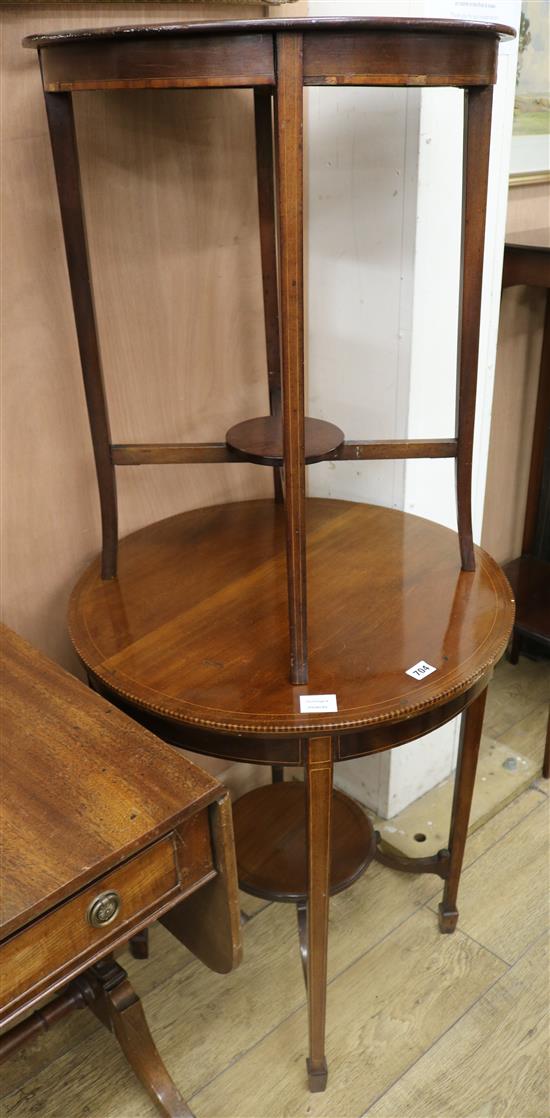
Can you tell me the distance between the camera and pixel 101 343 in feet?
5.18

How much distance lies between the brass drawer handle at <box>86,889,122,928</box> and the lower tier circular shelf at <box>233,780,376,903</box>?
681mm

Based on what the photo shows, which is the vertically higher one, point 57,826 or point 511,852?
point 57,826

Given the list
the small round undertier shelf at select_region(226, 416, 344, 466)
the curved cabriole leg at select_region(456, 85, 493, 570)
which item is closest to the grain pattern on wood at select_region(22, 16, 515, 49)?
the curved cabriole leg at select_region(456, 85, 493, 570)

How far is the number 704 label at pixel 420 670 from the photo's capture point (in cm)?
128

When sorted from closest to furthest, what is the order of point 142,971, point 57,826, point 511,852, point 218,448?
point 57,826
point 218,448
point 142,971
point 511,852

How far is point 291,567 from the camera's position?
48.5 inches

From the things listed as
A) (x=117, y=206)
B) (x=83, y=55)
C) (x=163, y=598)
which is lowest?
(x=163, y=598)

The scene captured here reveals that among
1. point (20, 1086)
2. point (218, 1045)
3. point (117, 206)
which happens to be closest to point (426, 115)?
point (117, 206)

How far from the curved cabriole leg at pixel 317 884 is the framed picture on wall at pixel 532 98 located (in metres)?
1.58

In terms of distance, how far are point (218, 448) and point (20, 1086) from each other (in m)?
1.19

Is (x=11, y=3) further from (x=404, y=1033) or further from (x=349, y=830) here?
(x=404, y=1033)

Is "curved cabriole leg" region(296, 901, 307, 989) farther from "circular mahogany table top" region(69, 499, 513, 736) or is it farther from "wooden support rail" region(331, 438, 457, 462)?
"wooden support rail" region(331, 438, 457, 462)

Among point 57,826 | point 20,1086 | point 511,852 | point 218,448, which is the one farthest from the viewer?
point 511,852

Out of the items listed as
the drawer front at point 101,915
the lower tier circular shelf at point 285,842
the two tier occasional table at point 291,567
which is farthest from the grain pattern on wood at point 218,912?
the lower tier circular shelf at point 285,842
